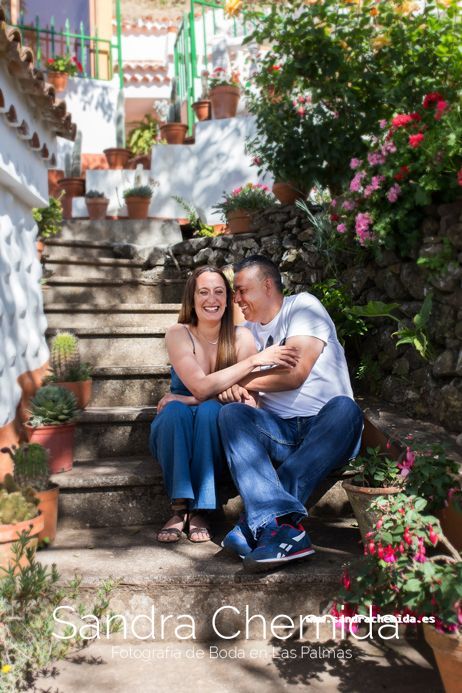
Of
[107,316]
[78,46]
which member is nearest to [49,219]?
[107,316]

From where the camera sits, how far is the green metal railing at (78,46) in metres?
8.46

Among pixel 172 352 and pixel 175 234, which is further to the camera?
pixel 175 234

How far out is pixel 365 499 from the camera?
2.19 meters

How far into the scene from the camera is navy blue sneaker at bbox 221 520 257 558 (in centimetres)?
221

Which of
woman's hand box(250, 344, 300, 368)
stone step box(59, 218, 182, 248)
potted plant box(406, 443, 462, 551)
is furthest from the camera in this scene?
stone step box(59, 218, 182, 248)

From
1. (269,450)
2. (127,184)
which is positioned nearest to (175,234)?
(127,184)

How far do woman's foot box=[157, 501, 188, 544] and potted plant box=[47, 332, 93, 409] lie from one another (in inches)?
35.6

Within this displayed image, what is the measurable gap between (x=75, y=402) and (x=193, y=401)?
61 cm

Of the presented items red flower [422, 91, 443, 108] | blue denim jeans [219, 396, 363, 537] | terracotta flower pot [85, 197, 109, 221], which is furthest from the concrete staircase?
terracotta flower pot [85, 197, 109, 221]

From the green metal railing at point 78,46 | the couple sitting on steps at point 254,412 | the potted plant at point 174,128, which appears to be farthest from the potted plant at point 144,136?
the couple sitting on steps at point 254,412

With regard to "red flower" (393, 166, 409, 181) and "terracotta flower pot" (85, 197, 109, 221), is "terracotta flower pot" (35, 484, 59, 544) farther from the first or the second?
"terracotta flower pot" (85, 197, 109, 221)

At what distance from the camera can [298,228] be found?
14.9 ft

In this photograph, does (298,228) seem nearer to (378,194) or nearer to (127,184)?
(378,194)

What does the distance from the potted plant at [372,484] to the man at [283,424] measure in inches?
7.3
